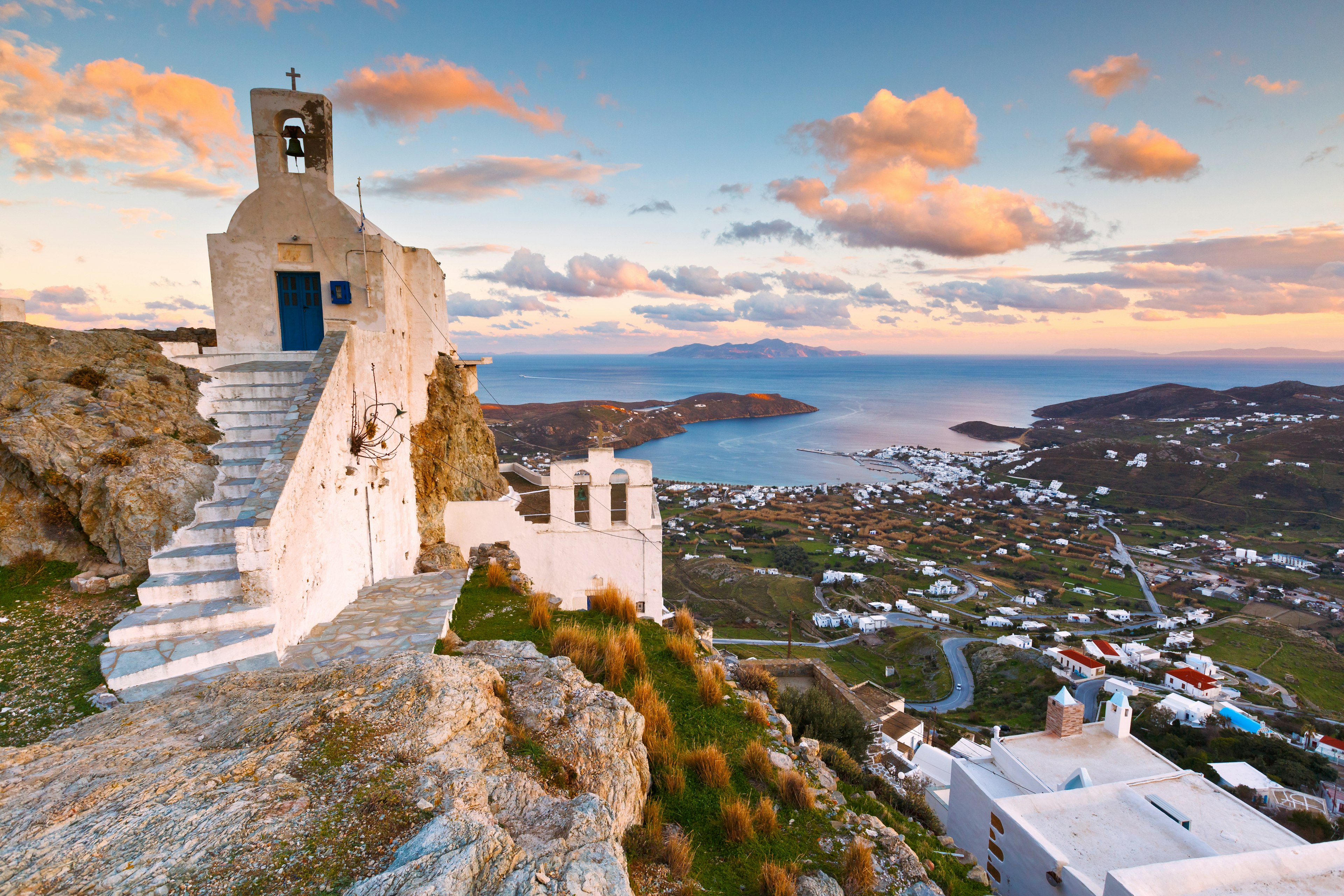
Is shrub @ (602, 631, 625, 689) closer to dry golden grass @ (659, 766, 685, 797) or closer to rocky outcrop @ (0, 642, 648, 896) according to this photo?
dry golden grass @ (659, 766, 685, 797)

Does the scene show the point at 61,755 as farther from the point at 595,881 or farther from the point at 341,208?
the point at 341,208

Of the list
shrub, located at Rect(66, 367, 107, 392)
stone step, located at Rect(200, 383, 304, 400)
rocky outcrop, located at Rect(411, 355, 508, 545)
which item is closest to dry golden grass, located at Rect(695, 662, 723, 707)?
stone step, located at Rect(200, 383, 304, 400)

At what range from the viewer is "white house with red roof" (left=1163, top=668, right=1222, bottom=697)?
29125mm

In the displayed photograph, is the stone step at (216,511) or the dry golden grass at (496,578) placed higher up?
the stone step at (216,511)

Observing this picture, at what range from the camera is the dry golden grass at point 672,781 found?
475 centimetres

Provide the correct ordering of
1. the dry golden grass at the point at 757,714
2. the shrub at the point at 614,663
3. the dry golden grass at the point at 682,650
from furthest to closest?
the dry golden grass at the point at 682,650, the dry golden grass at the point at 757,714, the shrub at the point at 614,663

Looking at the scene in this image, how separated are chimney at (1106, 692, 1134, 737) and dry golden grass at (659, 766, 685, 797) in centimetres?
1072

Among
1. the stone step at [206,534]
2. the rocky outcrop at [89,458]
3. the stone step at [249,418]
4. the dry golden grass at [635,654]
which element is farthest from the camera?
the stone step at [249,418]

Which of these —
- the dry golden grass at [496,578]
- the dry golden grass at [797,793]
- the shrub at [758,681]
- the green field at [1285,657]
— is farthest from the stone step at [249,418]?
the green field at [1285,657]

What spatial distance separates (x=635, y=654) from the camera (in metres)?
6.69

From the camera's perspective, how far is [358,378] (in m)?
8.01

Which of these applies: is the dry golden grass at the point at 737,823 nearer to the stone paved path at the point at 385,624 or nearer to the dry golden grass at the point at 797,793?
the dry golden grass at the point at 797,793

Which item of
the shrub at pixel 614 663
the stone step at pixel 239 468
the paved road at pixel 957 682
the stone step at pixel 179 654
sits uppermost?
the stone step at pixel 239 468

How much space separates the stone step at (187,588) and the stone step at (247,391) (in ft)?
8.77
